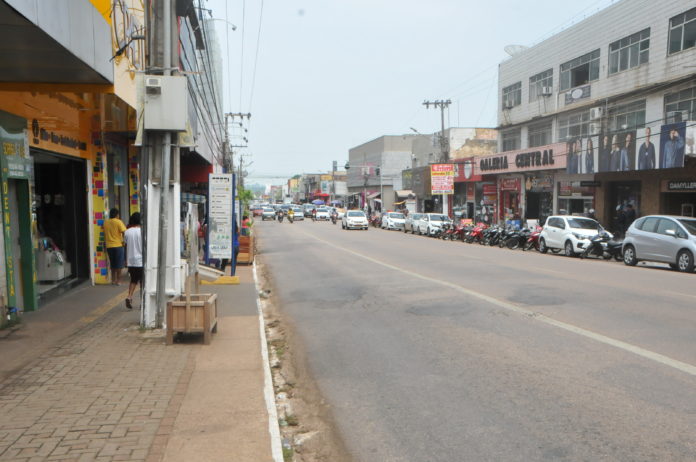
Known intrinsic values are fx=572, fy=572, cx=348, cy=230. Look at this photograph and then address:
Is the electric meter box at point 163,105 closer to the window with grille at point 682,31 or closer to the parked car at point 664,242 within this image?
the parked car at point 664,242

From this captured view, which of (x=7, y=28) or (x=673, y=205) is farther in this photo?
(x=673, y=205)

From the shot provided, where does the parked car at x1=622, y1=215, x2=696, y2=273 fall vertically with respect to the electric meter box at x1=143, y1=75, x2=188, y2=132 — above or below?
below

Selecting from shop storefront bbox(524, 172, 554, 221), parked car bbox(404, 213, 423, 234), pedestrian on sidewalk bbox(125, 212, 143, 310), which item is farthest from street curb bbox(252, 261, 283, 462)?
parked car bbox(404, 213, 423, 234)

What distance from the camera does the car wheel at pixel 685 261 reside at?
16031 millimetres

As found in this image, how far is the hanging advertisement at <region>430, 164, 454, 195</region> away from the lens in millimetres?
45719

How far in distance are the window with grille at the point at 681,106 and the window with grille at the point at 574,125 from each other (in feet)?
21.3

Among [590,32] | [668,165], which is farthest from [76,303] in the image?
[590,32]

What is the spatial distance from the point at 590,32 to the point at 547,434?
33.0 meters

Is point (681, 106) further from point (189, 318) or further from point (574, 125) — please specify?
point (189, 318)

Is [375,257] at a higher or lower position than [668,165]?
lower

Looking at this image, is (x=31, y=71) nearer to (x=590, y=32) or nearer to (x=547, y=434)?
(x=547, y=434)

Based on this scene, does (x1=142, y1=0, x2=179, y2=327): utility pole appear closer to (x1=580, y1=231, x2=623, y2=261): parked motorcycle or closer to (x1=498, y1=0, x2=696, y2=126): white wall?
(x1=580, y1=231, x2=623, y2=261): parked motorcycle

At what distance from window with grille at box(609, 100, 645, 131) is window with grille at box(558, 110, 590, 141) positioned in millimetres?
2112

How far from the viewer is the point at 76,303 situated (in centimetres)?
1097
